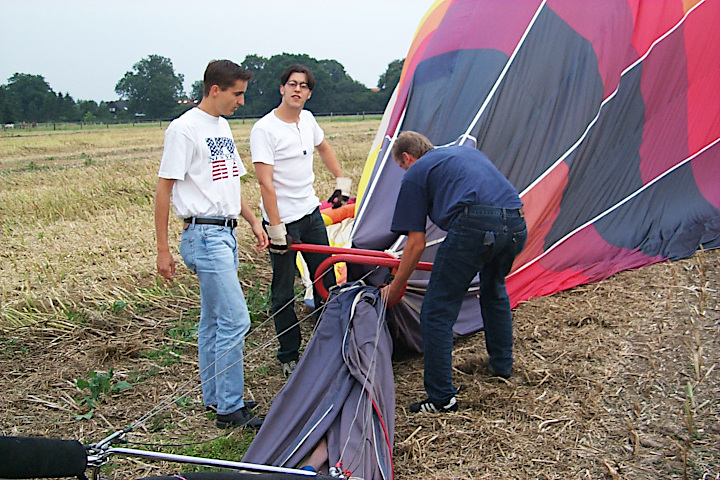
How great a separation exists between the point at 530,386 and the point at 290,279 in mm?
1391

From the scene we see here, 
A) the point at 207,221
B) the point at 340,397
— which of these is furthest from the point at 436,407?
the point at 207,221

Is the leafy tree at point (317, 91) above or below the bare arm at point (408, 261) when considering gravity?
above

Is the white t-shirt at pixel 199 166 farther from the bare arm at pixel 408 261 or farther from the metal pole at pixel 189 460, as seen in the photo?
the metal pole at pixel 189 460

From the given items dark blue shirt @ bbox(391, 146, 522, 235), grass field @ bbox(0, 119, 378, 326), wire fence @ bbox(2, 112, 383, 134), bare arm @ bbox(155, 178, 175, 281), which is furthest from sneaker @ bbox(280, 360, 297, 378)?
wire fence @ bbox(2, 112, 383, 134)

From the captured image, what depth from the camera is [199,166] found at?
3133 mm

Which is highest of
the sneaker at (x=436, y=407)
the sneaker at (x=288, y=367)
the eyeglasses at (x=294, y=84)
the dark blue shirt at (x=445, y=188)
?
the eyeglasses at (x=294, y=84)

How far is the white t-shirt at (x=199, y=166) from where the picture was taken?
3.06 metres

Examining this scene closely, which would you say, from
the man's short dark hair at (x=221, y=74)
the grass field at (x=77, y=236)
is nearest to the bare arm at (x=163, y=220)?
the man's short dark hair at (x=221, y=74)

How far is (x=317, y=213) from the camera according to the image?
3955mm

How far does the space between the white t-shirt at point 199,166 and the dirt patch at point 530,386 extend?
103cm

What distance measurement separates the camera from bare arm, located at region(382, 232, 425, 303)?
10.3ft

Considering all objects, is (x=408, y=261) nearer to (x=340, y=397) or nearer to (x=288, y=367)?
(x=340, y=397)

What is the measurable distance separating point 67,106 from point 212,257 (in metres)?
46.6

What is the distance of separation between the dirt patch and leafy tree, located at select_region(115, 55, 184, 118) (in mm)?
40663
